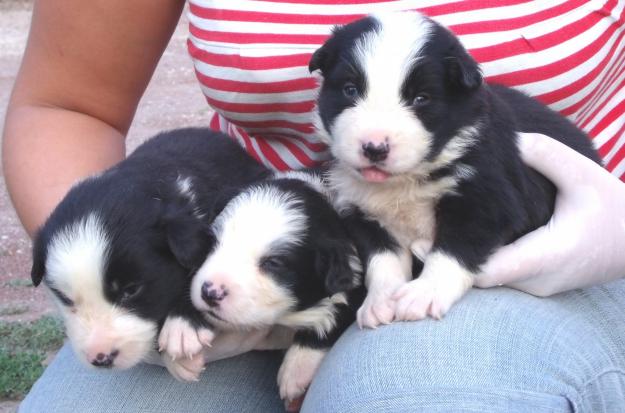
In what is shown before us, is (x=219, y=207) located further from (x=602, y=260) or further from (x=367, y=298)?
(x=602, y=260)

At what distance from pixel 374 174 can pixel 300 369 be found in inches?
24.5

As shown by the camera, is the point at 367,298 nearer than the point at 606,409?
No

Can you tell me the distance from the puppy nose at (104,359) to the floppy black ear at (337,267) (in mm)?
567

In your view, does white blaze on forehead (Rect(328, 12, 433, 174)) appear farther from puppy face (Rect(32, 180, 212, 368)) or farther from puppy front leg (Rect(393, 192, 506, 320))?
puppy face (Rect(32, 180, 212, 368))

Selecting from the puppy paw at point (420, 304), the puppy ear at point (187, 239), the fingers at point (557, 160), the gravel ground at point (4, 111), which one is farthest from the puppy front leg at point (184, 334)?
the gravel ground at point (4, 111)

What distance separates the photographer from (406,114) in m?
2.32

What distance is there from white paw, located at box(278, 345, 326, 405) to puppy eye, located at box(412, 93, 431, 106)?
75 cm

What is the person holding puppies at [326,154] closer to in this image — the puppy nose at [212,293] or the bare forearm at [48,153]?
the bare forearm at [48,153]

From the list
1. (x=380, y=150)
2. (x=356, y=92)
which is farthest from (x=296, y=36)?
(x=380, y=150)

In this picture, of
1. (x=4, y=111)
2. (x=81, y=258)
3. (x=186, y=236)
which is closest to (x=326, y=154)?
(x=186, y=236)

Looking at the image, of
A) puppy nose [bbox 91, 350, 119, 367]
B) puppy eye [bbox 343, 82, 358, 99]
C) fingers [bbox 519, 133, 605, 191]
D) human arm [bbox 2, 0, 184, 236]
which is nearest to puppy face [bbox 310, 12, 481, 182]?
puppy eye [bbox 343, 82, 358, 99]

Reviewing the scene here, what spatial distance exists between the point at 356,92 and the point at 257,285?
56cm

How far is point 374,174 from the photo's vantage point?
2.34 metres

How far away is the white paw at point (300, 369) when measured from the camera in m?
2.60
